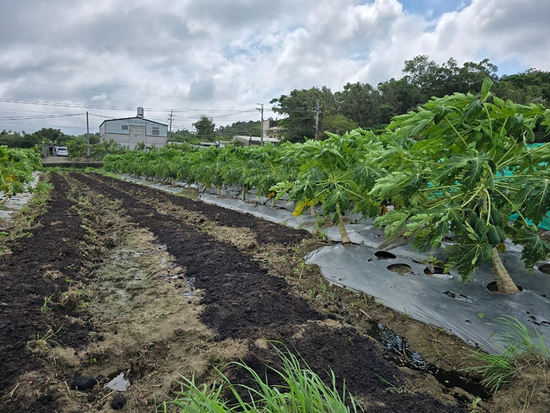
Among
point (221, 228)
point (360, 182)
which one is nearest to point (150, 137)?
point (221, 228)

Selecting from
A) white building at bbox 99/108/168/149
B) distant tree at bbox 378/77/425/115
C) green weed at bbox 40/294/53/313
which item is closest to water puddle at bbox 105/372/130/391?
green weed at bbox 40/294/53/313

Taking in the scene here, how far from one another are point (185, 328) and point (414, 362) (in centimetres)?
212

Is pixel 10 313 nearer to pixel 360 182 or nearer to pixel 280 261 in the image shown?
pixel 280 261

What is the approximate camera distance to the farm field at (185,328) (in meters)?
2.36

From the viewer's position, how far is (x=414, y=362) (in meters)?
3.00

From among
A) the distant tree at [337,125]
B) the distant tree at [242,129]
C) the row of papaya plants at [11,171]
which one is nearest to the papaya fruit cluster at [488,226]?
the row of papaya plants at [11,171]

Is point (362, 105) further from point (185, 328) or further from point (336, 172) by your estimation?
point (185, 328)

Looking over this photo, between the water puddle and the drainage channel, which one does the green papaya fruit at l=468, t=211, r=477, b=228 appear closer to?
the drainage channel

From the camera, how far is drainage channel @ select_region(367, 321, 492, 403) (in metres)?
2.61

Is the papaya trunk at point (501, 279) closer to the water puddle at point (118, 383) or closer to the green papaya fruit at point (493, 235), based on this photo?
the green papaya fruit at point (493, 235)

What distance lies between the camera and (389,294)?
13.1 feet

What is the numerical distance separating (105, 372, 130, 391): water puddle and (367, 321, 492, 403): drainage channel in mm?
2168

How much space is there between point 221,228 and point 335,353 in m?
5.37

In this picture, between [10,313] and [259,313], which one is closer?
[10,313]
